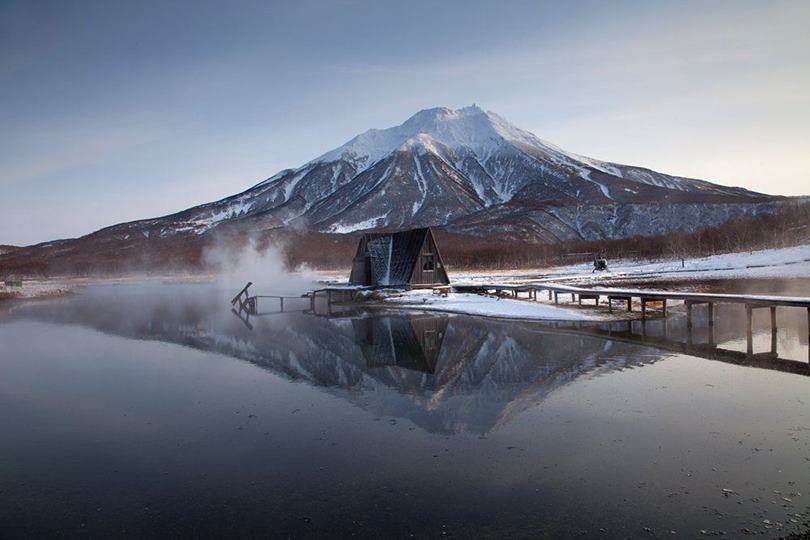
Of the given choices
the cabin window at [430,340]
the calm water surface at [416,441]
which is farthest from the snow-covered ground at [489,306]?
the calm water surface at [416,441]

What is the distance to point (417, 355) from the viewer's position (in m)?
23.0

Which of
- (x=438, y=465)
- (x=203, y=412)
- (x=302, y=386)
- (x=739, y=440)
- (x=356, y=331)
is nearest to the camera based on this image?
(x=438, y=465)

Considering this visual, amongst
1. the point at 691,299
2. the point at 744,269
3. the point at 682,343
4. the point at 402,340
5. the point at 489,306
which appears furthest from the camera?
the point at 744,269

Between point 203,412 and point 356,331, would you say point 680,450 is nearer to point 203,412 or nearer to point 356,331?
point 203,412

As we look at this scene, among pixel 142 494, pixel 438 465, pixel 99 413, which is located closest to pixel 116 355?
pixel 99 413

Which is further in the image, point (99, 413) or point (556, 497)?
point (99, 413)

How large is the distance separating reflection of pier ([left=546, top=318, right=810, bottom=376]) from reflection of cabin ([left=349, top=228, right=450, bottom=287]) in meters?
22.0

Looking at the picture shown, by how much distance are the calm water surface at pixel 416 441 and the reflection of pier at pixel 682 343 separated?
0.58ft

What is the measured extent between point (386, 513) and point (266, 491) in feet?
7.56

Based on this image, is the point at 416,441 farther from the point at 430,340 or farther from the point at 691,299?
the point at 691,299

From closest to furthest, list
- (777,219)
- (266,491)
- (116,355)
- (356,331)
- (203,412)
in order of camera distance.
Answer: (266,491)
(203,412)
(116,355)
(356,331)
(777,219)

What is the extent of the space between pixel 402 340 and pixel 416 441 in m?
14.5

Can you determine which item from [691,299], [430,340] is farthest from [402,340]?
[691,299]

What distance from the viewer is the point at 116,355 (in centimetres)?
2538
